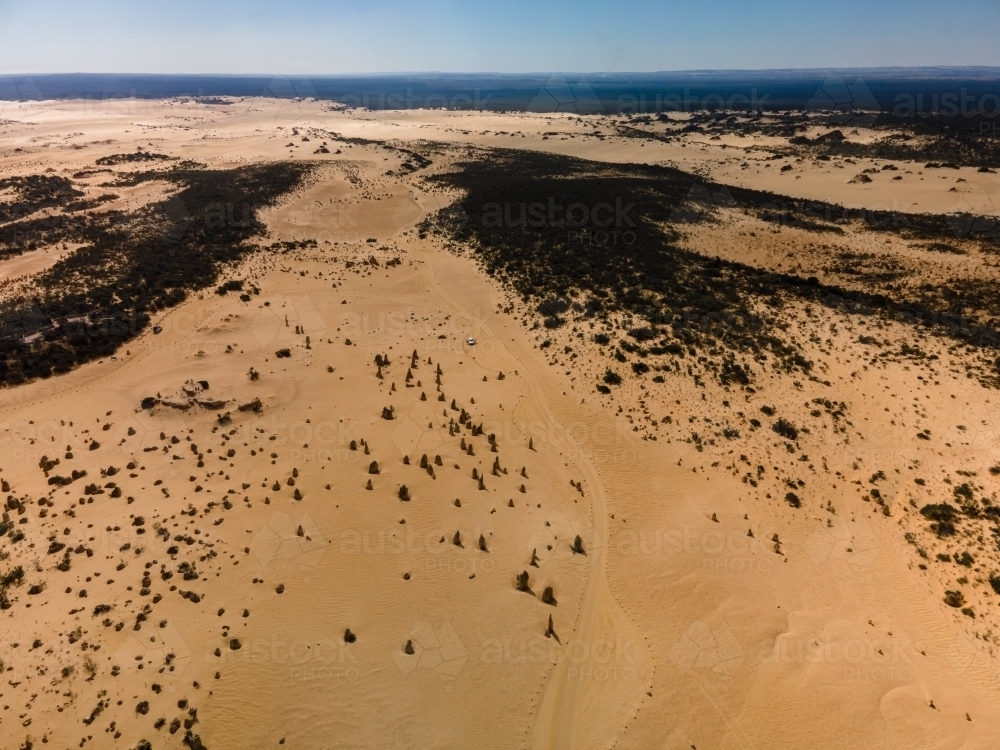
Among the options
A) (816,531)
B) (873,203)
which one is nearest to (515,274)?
(816,531)

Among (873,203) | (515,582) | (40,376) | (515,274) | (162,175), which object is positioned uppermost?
(162,175)

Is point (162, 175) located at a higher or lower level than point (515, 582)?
higher

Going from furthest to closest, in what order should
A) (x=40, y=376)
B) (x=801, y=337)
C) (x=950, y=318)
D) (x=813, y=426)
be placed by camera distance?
(x=950, y=318) < (x=801, y=337) < (x=40, y=376) < (x=813, y=426)

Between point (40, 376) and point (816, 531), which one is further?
point (40, 376)

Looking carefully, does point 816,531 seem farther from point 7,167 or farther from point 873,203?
point 7,167

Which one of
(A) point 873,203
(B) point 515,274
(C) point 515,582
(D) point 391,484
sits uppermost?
(A) point 873,203

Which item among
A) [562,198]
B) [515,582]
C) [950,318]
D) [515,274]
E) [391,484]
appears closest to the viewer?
[515,582]

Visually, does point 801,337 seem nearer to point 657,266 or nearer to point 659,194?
point 657,266

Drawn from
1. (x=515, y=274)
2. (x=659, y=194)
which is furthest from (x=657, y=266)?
(x=659, y=194)

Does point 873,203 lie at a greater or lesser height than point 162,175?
lesser
